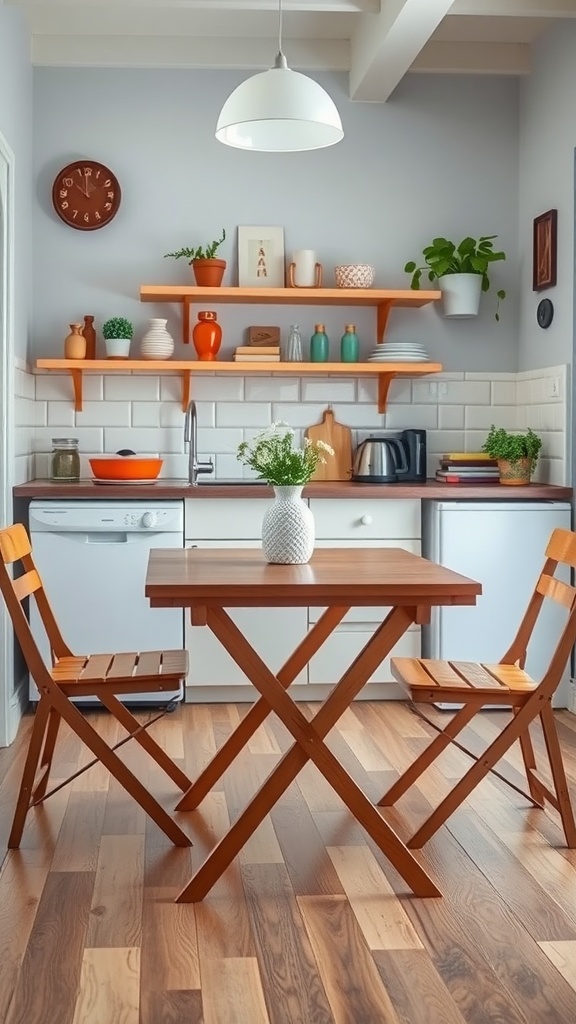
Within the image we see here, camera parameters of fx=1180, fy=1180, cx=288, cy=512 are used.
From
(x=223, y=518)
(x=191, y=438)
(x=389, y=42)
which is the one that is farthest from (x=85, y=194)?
(x=223, y=518)

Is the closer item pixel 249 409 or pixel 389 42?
pixel 389 42

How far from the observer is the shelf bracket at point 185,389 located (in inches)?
210

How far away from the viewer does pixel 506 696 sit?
3.12 meters

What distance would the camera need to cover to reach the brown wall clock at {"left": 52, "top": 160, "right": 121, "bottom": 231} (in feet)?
17.3

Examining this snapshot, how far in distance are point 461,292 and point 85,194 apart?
1755 mm

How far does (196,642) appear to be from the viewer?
16.0ft

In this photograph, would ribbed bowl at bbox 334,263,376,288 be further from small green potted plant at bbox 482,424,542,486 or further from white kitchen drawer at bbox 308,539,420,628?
white kitchen drawer at bbox 308,539,420,628

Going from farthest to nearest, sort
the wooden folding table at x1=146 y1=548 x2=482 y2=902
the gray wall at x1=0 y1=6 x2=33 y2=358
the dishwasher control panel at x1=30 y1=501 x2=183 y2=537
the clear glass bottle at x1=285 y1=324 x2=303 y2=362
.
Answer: the clear glass bottle at x1=285 y1=324 x2=303 y2=362 < the dishwasher control panel at x1=30 y1=501 x2=183 y2=537 < the gray wall at x1=0 y1=6 x2=33 y2=358 < the wooden folding table at x1=146 y1=548 x2=482 y2=902

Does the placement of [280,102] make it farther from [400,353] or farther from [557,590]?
[400,353]

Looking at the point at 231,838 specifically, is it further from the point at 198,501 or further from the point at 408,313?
the point at 408,313

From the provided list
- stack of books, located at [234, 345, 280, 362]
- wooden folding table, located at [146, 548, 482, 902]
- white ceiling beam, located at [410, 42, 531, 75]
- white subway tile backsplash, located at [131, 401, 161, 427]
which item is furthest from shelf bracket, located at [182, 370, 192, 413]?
wooden folding table, located at [146, 548, 482, 902]

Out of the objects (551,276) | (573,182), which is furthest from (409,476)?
(573,182)

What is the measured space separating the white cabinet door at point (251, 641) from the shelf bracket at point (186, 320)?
1.06m

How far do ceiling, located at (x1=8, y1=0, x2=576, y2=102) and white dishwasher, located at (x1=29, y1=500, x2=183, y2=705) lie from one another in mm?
2052
